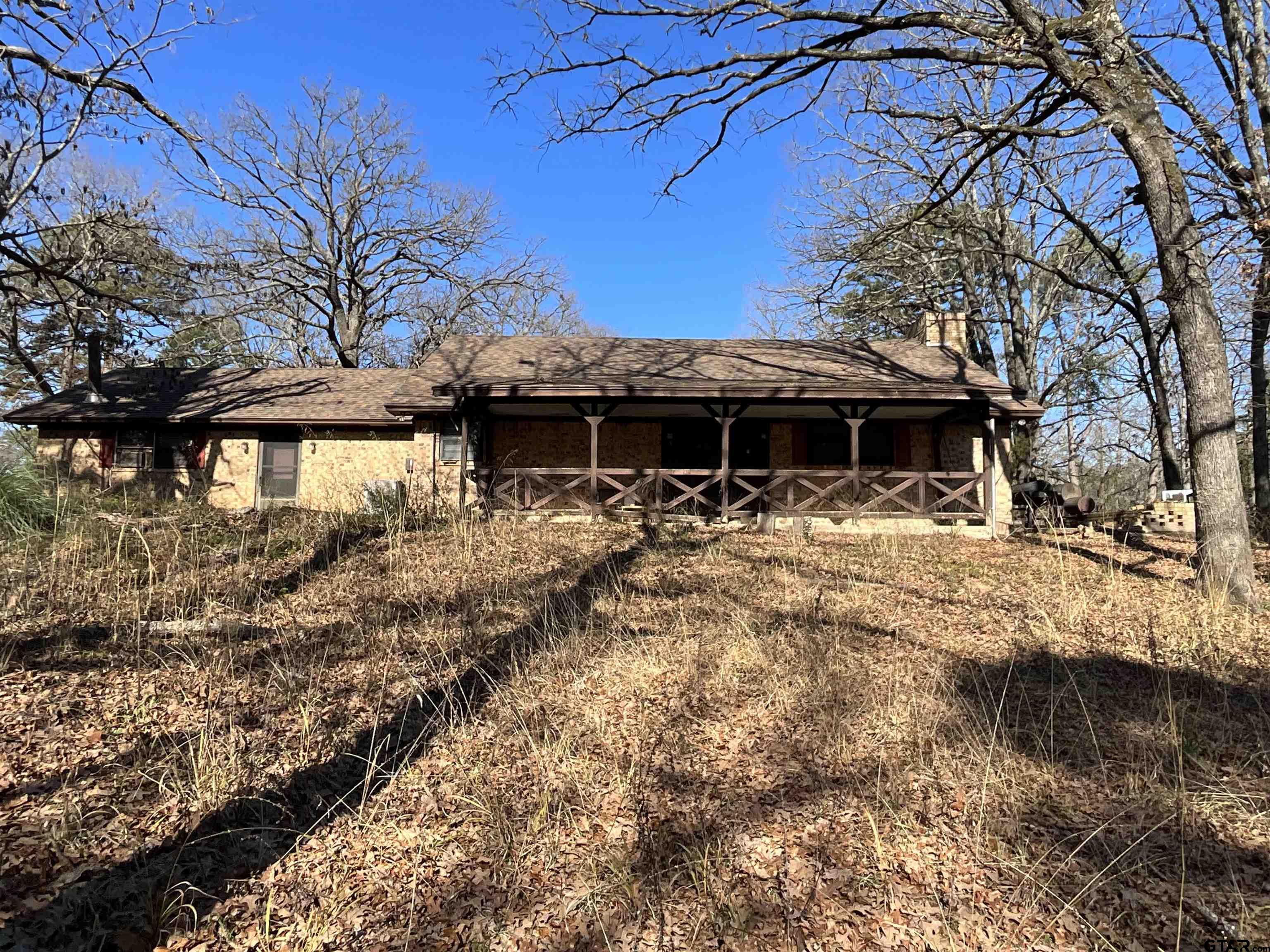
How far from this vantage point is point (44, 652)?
5582mm

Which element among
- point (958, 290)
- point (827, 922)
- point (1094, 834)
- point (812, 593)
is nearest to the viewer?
point (827, 922)

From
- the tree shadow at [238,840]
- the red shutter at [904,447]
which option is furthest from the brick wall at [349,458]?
the tree shadow at [238,840]

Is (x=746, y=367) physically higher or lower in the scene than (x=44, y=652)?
higher

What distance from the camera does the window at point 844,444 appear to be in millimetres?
16266

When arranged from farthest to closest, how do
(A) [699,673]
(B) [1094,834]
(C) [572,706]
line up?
(A) [699,673] < (C) [572,706] < (B) [1094,834]

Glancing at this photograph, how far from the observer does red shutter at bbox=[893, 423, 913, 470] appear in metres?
16.1

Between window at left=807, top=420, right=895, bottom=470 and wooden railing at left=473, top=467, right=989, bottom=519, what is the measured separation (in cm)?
130

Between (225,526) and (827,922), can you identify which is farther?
(225,526)

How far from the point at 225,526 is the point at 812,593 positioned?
907 centimetres

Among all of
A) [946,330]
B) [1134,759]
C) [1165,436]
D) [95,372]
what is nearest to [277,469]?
[95,372]

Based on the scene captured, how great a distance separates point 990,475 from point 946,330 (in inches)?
267

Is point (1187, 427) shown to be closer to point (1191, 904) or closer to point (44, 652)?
point (1191, 904)

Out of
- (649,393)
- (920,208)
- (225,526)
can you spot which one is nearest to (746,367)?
(649,393)

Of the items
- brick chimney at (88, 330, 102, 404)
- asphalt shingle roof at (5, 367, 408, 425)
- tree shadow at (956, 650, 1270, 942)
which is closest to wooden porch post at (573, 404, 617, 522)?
asphalt shingle roof at (5, 367, 408, 425)
